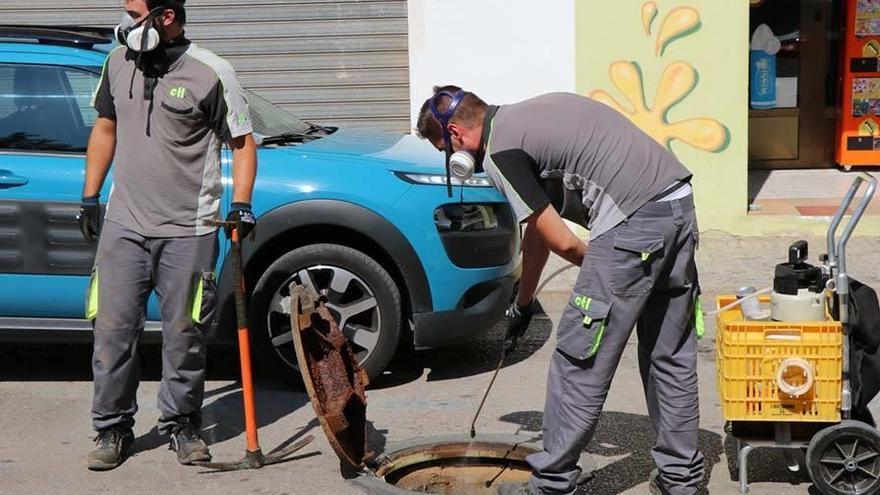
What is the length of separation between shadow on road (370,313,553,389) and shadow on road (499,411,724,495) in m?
0.80

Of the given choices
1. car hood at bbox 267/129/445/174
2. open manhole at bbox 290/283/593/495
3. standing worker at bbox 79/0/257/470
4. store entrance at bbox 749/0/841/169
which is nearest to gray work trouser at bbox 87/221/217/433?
standing worker at bbox 79/0/257/470

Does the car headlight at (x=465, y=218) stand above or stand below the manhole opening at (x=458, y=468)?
above

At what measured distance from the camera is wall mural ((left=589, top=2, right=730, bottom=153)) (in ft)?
32.1

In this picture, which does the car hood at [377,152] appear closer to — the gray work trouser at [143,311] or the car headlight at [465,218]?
the car headlight at [465,218]

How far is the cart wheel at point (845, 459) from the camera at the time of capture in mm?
4727

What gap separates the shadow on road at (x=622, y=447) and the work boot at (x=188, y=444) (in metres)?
1.41

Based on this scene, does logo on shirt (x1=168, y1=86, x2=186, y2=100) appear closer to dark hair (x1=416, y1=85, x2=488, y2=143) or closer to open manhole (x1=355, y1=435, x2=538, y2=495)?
dark hair (x1=416, y1=85, x2=488, y2=143)

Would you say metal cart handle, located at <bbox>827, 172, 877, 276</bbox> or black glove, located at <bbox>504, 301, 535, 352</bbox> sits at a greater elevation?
metal cart handle, located at <bbox>827, 172, 877, 276</bbox>

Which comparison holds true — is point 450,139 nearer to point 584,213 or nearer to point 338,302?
point 584,213

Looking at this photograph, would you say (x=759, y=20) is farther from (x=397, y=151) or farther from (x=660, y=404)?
(x=660, y=404)

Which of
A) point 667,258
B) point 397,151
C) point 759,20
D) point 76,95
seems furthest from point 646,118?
point 667,258

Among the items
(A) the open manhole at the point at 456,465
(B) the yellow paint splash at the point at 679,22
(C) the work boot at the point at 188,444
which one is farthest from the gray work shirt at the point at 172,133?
(B) the yellow paint splash at the point at 679,22

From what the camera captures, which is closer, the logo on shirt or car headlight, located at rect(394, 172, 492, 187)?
the logo on shirt

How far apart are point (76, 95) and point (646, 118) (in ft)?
16.3
